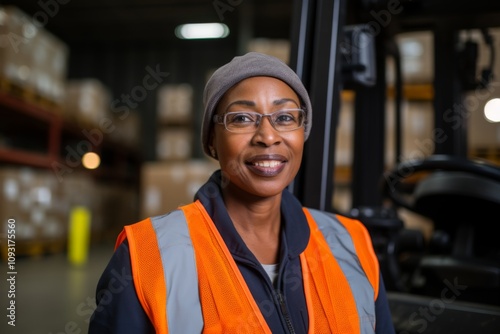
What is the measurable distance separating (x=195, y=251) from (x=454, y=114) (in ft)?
7.34

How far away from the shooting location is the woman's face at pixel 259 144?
4.30ft

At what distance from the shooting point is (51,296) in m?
3.92

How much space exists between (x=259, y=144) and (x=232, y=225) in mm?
226

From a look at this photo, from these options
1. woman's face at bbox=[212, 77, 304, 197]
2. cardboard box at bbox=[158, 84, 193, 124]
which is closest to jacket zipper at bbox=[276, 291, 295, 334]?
woman's face at bbox=[212, 77, 304, 197]

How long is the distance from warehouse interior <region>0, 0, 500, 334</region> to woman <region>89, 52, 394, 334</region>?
50cm

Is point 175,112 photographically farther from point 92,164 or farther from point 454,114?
point 454,114

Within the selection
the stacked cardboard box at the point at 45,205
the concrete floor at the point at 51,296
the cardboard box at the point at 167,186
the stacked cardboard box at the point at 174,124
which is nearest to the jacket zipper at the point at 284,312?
the concrete floor at the point at 51,296

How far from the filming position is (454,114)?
9.73 ft

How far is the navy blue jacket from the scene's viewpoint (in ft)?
3.77

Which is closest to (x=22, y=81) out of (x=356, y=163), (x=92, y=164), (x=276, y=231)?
(x=92, y=164)

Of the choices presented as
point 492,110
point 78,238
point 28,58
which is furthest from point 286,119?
point 28,58

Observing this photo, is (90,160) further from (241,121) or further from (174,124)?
(241,121)

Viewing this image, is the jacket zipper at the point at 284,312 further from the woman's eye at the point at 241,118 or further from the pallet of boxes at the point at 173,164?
the pallet of boxes at the point at 173,164

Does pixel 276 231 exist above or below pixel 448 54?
below
